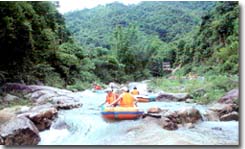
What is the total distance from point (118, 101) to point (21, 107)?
944 mm

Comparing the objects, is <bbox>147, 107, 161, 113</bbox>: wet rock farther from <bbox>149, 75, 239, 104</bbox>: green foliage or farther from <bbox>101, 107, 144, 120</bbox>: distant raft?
<bbox>149, 75, 239, 104</bbox>: green foliage

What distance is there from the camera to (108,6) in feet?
12.6

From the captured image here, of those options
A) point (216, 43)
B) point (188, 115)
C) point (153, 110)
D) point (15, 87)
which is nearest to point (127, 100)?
point (153, 110)

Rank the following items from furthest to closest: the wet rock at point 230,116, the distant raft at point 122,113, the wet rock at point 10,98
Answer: the wet rock at point 10,98
the distant raft at point 122,113
the wet rock at point 230,116

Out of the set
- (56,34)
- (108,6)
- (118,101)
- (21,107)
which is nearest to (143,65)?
(118,101)

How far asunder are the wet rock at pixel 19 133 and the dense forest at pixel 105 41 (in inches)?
18.8

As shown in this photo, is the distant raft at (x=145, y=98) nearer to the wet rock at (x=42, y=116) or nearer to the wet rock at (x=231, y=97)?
the wet rock at (x=231, y=97)

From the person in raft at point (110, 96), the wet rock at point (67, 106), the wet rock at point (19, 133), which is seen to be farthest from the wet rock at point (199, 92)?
the wet rock at point (19, 133)

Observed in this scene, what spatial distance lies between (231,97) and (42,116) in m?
1.76

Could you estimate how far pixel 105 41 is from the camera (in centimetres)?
390

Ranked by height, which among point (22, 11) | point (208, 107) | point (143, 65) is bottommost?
point (208, 107)

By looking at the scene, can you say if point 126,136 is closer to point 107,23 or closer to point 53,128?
point 53,128

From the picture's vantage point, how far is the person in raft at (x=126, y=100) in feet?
12.2

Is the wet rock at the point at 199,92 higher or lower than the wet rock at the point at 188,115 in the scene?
higher
